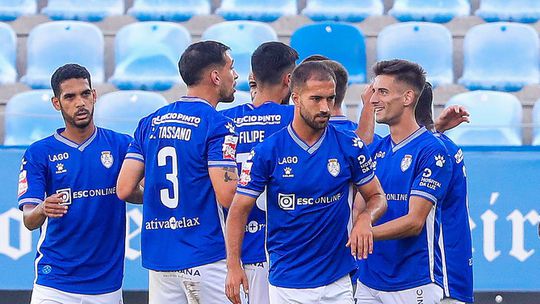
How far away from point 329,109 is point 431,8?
21.9 feet

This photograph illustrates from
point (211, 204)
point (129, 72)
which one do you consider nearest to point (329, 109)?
point (211, 204)

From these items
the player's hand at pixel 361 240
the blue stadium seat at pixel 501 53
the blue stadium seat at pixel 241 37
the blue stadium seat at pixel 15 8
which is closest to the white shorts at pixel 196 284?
the player's hand at pixel 361 240

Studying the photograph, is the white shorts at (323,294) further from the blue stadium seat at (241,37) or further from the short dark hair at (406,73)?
the blue stadium seat at (241,37)

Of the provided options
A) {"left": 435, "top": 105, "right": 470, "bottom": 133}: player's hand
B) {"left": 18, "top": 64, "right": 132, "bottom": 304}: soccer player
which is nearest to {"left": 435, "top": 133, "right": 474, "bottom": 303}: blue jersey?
{"left": 435, "top": 105, "right": 470, "bottom": 133}: player's hand

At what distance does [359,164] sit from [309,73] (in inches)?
19.9

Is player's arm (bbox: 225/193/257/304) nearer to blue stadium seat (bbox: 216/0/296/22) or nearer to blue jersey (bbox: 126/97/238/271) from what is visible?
blue jersey (bbox: 126/97/238/271)

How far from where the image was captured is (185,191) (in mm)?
5891

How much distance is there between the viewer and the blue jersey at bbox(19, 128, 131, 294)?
619cm

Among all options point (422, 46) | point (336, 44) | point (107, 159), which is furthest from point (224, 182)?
point (422, 46)

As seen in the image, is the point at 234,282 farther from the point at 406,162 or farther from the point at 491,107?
the point at 491,107

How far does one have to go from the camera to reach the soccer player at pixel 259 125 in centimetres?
634

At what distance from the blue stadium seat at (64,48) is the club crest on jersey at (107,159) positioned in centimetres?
489

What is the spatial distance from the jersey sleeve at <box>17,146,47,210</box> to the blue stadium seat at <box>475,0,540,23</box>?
6.73 meters

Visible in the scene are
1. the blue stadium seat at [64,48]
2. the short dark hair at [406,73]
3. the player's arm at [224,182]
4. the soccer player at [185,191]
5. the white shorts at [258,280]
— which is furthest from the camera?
the blue stadium seat at [64,48]
